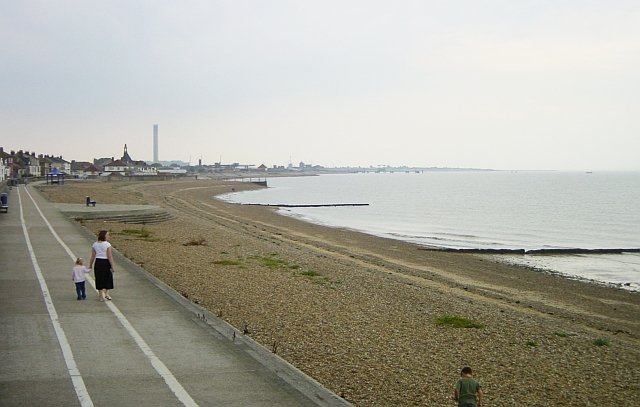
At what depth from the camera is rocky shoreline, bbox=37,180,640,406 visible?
33.7 ft

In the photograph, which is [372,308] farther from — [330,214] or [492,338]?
[330,214]

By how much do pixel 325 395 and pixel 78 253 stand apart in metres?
14.1

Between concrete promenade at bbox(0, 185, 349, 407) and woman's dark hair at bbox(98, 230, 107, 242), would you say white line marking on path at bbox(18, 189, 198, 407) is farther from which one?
woman's dark hair at bbox(98, 230, 107, 242)

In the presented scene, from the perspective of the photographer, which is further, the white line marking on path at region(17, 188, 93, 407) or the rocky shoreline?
the rocky shoreline

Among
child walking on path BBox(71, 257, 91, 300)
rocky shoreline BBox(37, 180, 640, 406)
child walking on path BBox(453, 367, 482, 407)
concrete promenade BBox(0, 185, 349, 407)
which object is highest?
child walking on path BBox(71, 257, 91, 300)

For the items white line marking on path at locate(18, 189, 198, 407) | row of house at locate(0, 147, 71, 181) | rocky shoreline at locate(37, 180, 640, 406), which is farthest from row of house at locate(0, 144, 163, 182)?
white line marking on path at locate(18, 189, 198, 407)

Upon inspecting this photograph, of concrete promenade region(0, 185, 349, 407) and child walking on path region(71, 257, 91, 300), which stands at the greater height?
child walking on path region(71, 257, 91, 300)

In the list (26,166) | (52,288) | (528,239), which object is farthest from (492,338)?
(26,166)

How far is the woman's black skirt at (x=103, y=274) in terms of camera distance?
42.0 ft

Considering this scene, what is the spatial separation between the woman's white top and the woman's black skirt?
115 mm

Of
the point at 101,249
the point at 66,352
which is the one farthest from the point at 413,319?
the point at 66,352

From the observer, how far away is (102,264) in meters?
12.8

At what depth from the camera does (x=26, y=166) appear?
128125 millimetres

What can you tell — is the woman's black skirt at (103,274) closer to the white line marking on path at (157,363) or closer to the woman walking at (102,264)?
the woman walking at (102,264)
